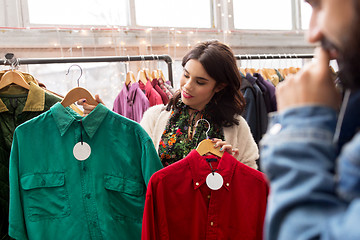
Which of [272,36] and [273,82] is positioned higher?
[272,36]

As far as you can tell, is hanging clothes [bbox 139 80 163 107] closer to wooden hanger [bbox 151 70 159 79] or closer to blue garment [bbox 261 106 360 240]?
wooden hanger [bbox 151 70 159 79]

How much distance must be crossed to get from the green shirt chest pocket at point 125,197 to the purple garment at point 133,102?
3.14 feet

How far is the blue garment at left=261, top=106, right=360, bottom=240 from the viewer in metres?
0.58

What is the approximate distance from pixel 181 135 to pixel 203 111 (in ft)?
0.57

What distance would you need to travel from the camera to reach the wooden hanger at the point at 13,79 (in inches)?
74.9

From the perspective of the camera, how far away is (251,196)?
1.60 m

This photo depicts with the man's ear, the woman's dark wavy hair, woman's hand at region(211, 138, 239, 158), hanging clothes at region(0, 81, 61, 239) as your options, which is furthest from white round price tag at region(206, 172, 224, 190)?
hanging clothes at region(0, 81, 61, 239)

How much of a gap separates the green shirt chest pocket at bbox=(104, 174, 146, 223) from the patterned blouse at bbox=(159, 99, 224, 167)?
28 centimetres

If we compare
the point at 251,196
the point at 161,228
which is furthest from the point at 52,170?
the point at 251,196

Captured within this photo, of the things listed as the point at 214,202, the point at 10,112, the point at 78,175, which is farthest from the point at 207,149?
Result: the point at 10,112

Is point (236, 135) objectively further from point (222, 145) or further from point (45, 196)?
point (45, 196)

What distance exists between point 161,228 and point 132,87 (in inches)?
52.5

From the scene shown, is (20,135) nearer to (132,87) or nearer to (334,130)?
(132,87)

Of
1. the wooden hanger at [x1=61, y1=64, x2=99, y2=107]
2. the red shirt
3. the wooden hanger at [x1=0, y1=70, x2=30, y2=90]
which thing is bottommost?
the red shirt
